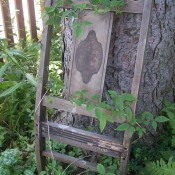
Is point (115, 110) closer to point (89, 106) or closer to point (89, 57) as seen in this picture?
point (89, 106)

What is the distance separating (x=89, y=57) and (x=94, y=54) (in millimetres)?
37

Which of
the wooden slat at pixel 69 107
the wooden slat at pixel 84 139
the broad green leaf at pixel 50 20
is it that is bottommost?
the wooden slat at pixel 84 139

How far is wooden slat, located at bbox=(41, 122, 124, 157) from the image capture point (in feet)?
5.03

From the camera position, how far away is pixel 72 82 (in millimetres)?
1560

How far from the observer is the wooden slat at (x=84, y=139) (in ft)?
5.03

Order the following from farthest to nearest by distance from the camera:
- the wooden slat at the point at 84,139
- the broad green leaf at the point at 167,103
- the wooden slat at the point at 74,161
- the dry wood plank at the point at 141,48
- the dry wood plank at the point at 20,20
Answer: the dry wood plank at the point at 20,20 → the broad green leaf at the point at 167,103 → the wooden slat at the point at 74,161 → the wooden slat at the point at 84,139 → the dry wood plank at the point at 141,48

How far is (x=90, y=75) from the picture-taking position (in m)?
1.50

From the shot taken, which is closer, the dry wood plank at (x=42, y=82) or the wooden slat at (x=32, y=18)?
the dry wood plank at (x=42, y=82)

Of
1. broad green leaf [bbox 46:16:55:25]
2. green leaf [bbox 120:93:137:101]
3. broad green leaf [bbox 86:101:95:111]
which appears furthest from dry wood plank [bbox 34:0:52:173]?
green leaf [bbox 120:93:137:101]

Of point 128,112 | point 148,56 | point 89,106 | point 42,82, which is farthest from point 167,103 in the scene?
point 42,82

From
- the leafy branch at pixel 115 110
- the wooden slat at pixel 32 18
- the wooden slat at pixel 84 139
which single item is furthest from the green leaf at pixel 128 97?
the wooden slat at pixel 32 18

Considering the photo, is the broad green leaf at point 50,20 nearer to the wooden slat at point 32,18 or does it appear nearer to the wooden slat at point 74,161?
the wooden slat at point 74,161

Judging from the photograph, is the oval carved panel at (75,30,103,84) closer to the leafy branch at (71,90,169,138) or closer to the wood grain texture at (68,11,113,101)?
the wood grain texture at (68,11,113,101)

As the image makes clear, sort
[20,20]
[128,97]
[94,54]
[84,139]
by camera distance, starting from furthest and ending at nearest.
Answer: [20,20]
[84,139]
[94,54]
[128,97]
